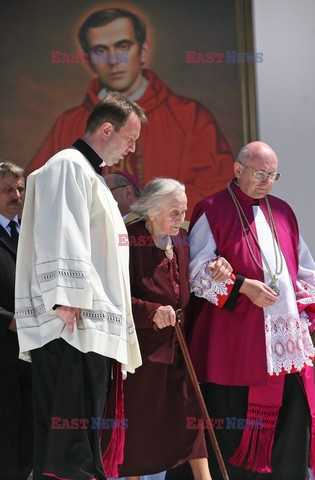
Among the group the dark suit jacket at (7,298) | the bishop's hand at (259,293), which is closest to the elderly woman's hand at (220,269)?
the bishop's hand at (259,293)

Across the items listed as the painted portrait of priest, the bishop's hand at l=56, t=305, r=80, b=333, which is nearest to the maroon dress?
the bishop's hand at l=56, t=305, r=80, b=333

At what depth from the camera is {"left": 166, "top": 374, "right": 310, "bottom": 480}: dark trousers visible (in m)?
4.59

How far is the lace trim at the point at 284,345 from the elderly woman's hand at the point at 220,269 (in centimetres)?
37

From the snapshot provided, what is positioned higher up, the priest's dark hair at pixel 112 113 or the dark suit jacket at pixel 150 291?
the priest's dark hair at pixel 112 113

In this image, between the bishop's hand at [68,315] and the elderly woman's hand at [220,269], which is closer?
the bishop's hand at [68,315]

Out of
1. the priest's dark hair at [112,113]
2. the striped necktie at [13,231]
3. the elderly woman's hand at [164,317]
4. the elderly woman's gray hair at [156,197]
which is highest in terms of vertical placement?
the priest's dark hair at [112,113]

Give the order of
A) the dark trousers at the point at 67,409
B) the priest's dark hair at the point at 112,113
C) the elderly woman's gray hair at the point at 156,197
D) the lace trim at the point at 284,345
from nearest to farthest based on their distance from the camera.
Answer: the dark trousers at the point at 67,409, the priest's dark hair at the point at 112,113, the elderly woman's gray hair at the point at 156,197, the lace trim at the point at 284,345

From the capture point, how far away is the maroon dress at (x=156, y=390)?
4219mm

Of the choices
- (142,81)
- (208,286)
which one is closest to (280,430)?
(208,286)

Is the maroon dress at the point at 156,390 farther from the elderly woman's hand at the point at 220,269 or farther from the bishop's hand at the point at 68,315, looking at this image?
the bishop's hand at the point at 68,315

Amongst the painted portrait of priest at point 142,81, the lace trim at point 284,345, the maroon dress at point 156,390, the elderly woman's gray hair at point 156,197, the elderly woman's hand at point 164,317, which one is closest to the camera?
the elderly woman's hand at point 164,317

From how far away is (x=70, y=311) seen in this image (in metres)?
3.43

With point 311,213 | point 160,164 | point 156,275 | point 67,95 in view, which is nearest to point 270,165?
point 156,275

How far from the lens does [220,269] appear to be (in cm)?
441
